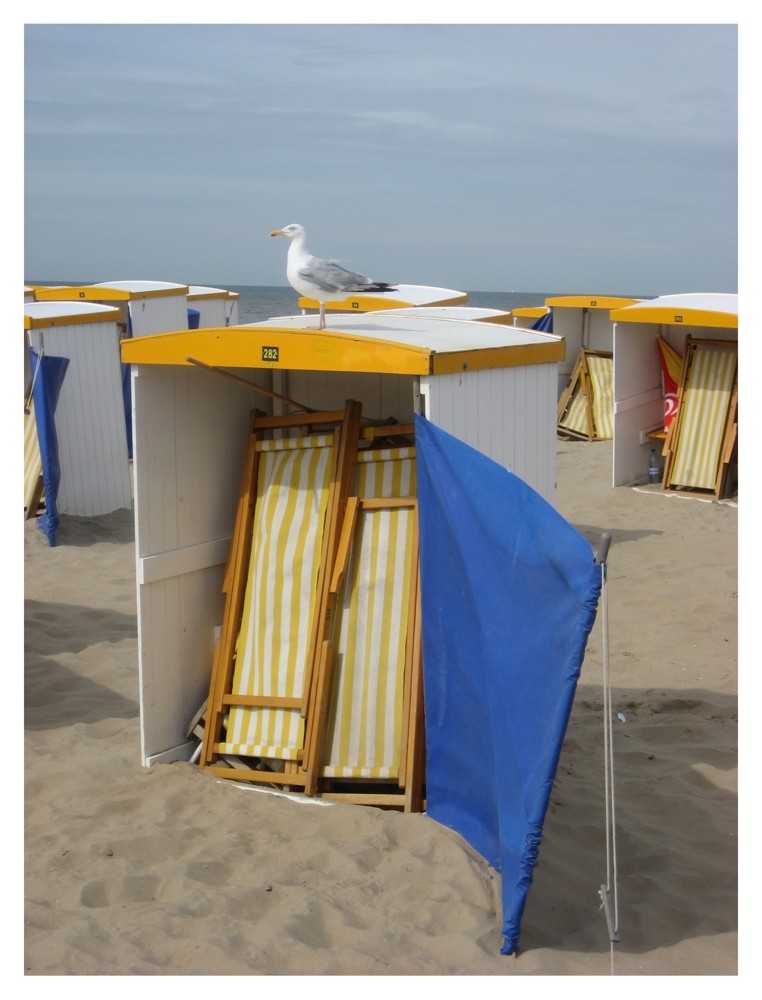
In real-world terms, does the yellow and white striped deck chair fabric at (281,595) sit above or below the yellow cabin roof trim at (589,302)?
below

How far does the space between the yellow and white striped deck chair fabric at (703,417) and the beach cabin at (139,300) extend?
6.12 metres

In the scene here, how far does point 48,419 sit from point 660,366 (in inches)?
267

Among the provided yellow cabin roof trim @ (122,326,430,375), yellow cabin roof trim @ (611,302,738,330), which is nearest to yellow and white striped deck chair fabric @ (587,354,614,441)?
yellow cabin roof trim @ (611,302,738,330)

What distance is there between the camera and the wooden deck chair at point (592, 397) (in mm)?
16078

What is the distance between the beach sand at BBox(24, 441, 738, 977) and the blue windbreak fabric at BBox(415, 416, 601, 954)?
27cm

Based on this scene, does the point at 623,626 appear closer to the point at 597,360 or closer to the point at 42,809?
the point at 42,809

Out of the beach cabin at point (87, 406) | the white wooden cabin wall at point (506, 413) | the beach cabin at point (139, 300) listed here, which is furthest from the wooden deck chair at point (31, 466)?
the white wooden cabin wall at point (506, 413)

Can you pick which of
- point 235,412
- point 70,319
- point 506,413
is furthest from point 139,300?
point 506,413

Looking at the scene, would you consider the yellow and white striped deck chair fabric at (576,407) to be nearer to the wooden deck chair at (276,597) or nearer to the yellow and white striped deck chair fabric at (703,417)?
the yellow and white striped deck chair fabric at (703,417)

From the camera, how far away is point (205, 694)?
6219 mm

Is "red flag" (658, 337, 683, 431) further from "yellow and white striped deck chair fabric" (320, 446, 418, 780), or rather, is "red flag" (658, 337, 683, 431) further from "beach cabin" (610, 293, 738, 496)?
"yellow and white striped deck chair fabric" (320, 446, 418, 780)

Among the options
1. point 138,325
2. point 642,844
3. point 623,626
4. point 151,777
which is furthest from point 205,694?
point 138,325

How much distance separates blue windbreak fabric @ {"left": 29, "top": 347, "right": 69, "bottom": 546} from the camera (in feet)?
35.4

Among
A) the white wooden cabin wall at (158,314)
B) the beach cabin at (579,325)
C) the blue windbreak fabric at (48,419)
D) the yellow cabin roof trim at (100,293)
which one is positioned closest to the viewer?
the blue windbreak fabric at (48,419)
